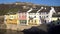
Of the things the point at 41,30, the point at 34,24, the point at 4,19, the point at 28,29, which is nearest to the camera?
the point at 41,30

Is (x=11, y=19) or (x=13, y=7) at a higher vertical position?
(x=13, y=7)

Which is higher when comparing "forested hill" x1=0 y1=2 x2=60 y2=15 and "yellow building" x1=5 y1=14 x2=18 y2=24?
"forested hill" x1=0 y1=2 x2=60 y2=15

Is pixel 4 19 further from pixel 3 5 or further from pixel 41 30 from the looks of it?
pixel 41 30

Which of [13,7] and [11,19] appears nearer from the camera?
[11,19]

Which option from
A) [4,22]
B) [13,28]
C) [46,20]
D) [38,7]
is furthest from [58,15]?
[4,22]

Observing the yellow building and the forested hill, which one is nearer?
the yellow building

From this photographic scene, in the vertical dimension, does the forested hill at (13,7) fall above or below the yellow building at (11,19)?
above

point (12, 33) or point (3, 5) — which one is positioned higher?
point (3, 5)

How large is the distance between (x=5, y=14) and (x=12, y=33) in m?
2.32

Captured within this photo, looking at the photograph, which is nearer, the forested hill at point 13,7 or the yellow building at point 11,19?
the yellow building at point 11,19

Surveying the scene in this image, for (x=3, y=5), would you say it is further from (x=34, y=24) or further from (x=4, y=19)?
(x=34, y=24)

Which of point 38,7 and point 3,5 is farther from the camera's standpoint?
point 3,5

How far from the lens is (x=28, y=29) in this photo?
291 inches

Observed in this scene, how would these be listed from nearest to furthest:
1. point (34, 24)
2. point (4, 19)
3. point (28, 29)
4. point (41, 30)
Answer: point (41, 30), point (28, 29), point (34, 24), point (4, 19)
